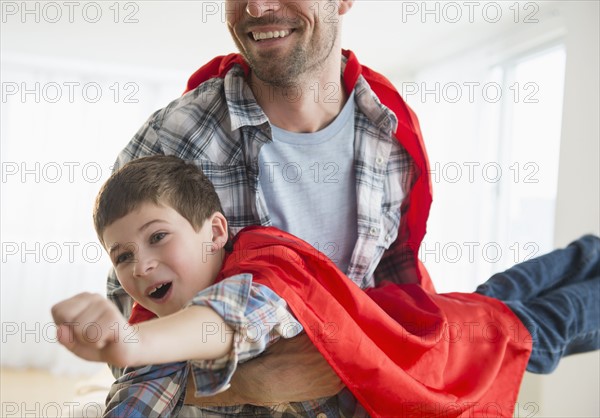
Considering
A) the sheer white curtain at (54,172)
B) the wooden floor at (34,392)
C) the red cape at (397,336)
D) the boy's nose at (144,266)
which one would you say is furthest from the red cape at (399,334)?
the sheer white curtain at (54,172)

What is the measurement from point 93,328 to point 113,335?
0.02 m

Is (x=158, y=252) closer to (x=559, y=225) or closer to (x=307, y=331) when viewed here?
(x=307, y=331)

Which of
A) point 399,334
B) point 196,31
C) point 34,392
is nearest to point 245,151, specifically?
point 399,334

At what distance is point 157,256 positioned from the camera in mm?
948

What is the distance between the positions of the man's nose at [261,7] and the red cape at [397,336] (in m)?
0.45

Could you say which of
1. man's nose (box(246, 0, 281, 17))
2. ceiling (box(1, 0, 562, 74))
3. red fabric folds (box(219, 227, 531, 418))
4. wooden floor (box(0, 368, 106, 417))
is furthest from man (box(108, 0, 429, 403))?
wooden floor (box(0, 368, 106, 417))

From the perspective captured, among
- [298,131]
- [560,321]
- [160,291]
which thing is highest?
[298,131]

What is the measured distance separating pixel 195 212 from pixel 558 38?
2.51 m

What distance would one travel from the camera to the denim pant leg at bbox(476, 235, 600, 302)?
4.68 ft

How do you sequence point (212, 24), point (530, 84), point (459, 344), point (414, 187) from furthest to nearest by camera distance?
point (212, 24), point (530, 84), point (414, 187), point (459, 344)

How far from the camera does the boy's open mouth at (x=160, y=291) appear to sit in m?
0.98

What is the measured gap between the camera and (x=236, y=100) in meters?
1.32

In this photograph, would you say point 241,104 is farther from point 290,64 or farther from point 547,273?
point 547,273

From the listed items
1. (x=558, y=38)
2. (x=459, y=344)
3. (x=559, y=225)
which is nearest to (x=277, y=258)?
(x=459, y=344)
